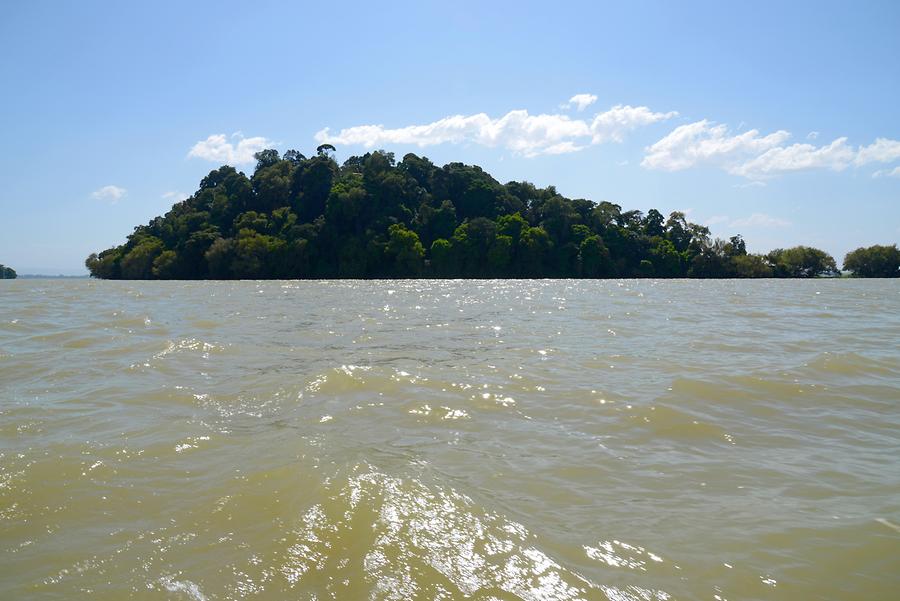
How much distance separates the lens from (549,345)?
11617mm

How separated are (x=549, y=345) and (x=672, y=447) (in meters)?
6.43

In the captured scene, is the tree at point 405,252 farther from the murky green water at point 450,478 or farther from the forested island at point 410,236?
the murky green water at point 450,478

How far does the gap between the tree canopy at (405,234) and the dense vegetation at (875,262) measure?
4459 mm

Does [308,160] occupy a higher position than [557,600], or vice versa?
[308,160]

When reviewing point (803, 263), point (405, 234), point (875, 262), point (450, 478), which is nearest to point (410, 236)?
point (405, 234)

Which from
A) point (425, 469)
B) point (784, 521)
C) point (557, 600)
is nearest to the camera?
point (557, 600)

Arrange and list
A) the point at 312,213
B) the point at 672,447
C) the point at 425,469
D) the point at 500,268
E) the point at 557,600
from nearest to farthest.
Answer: the point at 557,600, the point at 425,469, the point at 672,447, the point at 500,268, the point at 312,213

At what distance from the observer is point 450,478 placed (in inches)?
170

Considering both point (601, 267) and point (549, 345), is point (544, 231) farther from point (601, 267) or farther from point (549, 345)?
point (549, 345)

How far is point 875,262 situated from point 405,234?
81246 mm

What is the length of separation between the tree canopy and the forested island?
0.68 ft

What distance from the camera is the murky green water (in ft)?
9.63

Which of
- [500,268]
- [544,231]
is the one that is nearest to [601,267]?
[544,231]

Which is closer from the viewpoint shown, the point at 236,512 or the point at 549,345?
the point at 236,512
